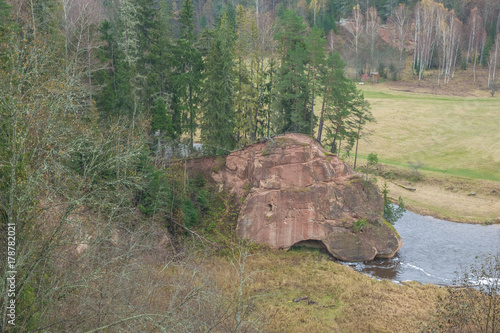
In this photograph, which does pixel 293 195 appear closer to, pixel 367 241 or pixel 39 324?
pixel 367 241

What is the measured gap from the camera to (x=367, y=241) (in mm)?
33469

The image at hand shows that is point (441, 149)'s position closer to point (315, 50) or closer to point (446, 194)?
point (446, 194)

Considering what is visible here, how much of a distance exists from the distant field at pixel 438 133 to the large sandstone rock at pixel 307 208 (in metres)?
23.3

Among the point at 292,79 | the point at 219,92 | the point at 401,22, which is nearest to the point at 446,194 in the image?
the point at 292,79

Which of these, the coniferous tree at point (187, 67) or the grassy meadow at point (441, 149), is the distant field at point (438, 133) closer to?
the grassy meadow at point (441, 149)

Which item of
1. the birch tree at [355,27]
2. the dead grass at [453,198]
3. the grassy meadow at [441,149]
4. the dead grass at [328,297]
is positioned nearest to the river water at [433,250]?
the dead grass at [453,198]

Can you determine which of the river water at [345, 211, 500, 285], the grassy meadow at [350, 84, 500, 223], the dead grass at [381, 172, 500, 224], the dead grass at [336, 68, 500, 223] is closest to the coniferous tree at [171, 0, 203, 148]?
the river water at [345, 211, 500, 285]

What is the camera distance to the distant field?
177 feet

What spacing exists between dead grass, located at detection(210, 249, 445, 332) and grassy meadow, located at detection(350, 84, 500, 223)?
1832 centimetres

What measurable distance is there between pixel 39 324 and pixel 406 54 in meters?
96.4

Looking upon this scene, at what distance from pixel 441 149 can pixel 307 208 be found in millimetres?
33155

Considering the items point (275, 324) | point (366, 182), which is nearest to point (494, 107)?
point (366, 182)

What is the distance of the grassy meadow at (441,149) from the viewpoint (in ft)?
151

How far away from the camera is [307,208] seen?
33.3 meters
